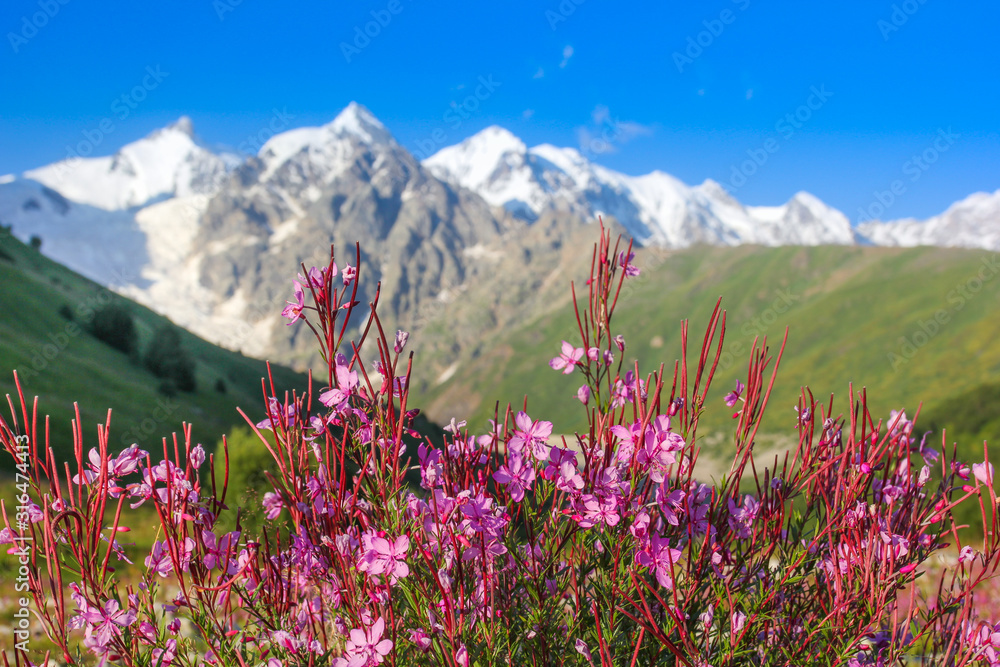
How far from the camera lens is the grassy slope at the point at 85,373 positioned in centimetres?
3722

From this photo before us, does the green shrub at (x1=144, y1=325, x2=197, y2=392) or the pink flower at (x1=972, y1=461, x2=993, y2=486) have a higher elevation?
the pink flower at (x1=972, y1=461, x2=993, y2=486)

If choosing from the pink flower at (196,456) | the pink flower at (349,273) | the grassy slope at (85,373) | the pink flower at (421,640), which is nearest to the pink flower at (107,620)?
the pink flower at (196,456)

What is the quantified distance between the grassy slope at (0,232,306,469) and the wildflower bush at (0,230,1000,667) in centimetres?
2517

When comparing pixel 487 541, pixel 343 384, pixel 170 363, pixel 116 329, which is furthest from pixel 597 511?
pixel 116 329

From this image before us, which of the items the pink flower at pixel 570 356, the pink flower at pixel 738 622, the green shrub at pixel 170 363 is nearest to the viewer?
the pink flower at pixel 738 622

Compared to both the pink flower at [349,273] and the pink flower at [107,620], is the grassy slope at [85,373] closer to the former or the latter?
the pink flower at [107,620]

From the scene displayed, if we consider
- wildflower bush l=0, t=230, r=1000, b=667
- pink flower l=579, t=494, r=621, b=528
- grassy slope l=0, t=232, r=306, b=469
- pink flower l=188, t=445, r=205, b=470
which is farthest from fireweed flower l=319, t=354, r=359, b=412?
grassy slope l=0, t=232, r=306, b=469

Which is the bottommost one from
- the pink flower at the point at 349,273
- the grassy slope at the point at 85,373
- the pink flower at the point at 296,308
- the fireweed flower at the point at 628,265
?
the grassy slope at the point at 85,373

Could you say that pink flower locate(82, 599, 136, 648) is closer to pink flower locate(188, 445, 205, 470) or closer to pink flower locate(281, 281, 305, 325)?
pink flower locate(188, 445, 205, 470)

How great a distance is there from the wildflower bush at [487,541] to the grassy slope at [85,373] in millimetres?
25171

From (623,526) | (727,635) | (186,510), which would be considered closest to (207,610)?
(186,510)

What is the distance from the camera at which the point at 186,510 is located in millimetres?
2846

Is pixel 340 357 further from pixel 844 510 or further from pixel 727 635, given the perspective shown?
pixel 844 510

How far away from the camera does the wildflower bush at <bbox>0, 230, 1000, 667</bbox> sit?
2.67 metres
